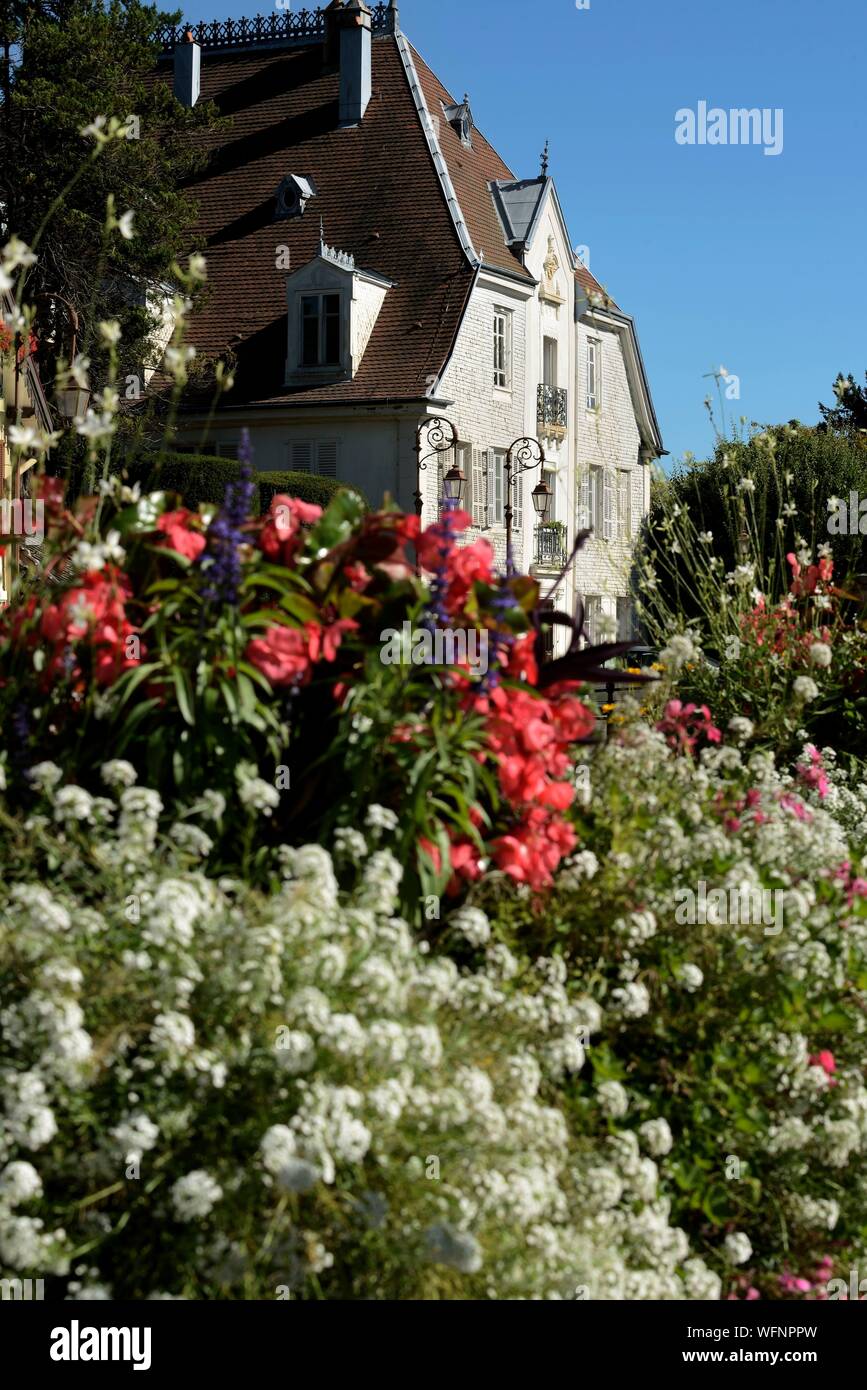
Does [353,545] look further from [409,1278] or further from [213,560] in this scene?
[409,1278]

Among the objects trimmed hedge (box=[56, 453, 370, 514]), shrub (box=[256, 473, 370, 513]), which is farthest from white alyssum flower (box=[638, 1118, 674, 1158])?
shrub (box=[256, 473, 370, 513])

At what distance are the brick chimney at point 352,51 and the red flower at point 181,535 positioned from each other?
32.1m

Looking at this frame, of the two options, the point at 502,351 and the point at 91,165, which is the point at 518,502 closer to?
the point at 502,351

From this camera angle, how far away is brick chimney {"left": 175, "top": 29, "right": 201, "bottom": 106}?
35688mm

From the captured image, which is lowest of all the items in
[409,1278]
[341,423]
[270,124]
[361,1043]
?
[409,1278]

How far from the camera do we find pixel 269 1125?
8.93ft

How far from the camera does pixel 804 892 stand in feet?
13.2

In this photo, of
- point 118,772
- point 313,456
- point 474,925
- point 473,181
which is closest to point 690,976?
point 474,925

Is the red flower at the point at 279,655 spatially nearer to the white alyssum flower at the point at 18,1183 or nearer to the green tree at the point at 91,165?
the white alyssum flower at the point at 18,1183

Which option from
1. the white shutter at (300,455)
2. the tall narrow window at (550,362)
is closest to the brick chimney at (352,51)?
the tall narrow window at (550,362)

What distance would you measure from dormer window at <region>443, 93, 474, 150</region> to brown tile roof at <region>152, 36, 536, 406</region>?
30cm

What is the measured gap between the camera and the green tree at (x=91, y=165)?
27.3m

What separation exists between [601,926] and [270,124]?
111ft
